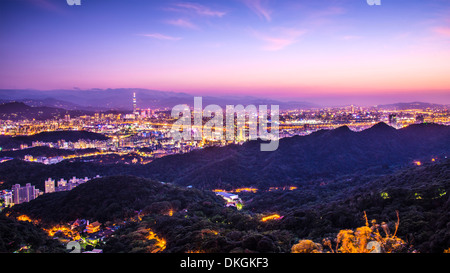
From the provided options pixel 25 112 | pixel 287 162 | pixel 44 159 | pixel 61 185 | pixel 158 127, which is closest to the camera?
pixel 61 185

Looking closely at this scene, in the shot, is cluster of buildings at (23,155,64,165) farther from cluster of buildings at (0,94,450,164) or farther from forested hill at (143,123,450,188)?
forested hill at (143,123,450,188)

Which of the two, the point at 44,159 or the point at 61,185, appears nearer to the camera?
the point at 61,185

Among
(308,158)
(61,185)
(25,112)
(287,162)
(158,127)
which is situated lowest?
(61,185)

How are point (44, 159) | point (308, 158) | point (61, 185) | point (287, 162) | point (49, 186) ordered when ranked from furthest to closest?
point (44, 159) < point (308, 158) < point (287, 162) < point (61, 185) < point (49, 186)

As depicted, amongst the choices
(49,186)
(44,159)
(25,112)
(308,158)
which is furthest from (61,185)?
(25,112)

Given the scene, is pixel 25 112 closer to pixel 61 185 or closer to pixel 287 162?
pixel 61 185

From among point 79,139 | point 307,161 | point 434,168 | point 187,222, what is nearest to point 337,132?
point 307,161

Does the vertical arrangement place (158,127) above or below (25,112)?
below

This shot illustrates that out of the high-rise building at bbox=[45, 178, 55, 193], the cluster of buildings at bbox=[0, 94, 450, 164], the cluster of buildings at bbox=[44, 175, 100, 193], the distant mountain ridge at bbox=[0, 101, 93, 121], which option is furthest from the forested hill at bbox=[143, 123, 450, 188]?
the distant mountain ridge at bbox=[0, 101, 93, 121]
